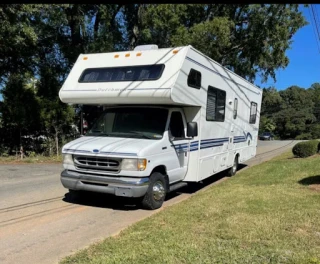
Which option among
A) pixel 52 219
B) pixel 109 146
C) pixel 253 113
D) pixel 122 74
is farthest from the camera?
pixel 253 113

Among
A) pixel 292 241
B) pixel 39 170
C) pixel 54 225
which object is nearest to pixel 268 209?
pixel 292 241

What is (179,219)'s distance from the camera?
5812 mm

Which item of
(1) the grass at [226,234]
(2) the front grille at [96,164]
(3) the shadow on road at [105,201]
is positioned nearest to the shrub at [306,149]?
(1) the grass at [226,234]

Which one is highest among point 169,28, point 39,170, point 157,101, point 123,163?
point 169,28

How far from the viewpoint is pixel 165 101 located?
7.17 meters

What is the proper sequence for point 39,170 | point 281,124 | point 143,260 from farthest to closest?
point 281,124, point 39,170, point 143,260

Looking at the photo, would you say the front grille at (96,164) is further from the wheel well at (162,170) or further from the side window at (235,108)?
the side window at (235,108)

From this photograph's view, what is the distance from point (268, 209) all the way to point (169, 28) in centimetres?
1489

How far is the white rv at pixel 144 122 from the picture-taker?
6711 millimetres

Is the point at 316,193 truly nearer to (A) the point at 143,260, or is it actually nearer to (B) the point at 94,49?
(A) the point at 143,260

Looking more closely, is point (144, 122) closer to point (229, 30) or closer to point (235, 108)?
point (235, 108)

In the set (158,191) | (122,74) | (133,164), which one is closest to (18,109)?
(122,74)

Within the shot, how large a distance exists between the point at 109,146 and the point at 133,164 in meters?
0.61

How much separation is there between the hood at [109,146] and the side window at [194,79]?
1689 mm
